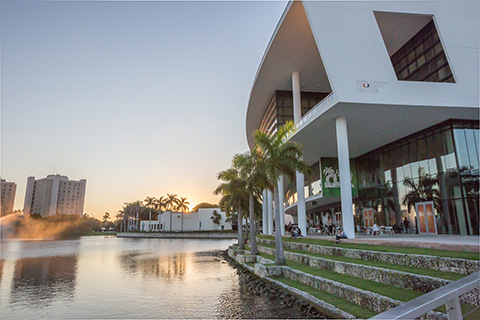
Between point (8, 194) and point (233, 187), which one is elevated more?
point (8, 194)

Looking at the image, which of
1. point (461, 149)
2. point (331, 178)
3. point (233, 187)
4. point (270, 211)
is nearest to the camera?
point (461, 149)

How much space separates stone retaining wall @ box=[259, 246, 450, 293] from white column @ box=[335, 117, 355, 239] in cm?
529

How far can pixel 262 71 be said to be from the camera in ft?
96.6

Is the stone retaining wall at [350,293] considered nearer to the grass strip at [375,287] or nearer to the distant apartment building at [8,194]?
the grass strip at [375,287]

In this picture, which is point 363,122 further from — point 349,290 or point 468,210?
point 349,290

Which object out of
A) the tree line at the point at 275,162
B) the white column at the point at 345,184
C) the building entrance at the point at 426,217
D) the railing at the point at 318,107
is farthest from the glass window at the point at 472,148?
the tree line at the point at 275,162

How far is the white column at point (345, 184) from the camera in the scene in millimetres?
18828

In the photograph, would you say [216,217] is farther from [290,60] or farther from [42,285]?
[42,285]

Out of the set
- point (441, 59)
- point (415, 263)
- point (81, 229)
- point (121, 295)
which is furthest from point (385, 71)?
point (81, 229)

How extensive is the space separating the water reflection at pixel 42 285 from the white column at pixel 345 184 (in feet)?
49.4

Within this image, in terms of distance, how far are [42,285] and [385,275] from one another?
1628cm

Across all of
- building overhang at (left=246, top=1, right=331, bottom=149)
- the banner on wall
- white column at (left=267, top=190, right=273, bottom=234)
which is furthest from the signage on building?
white column at (left=267, top=190, right=273, bottom=234)

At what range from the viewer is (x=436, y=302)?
2.10 metres

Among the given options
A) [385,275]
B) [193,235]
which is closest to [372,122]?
[385,275]
